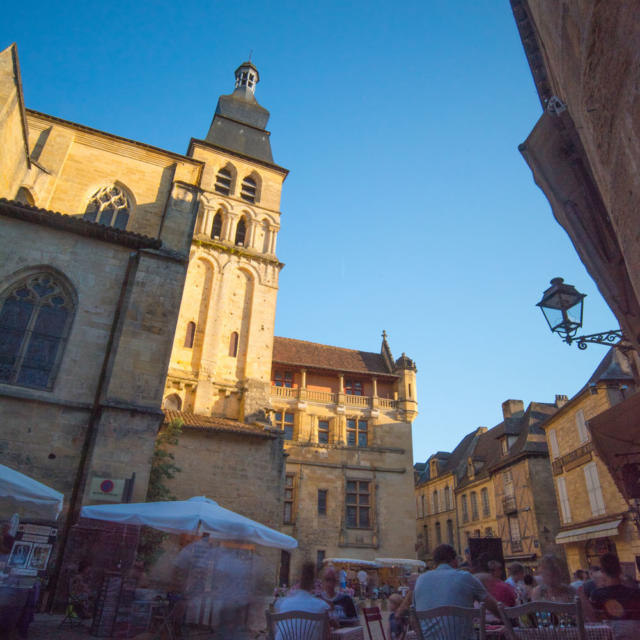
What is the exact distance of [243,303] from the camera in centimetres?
2109

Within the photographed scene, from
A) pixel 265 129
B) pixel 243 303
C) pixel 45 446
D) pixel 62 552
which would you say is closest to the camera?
pixel 62 552

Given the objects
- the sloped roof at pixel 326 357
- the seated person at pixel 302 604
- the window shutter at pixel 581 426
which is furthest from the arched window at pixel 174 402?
the window shutter at pixel 581 426

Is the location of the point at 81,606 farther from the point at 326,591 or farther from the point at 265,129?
the point at 265,129

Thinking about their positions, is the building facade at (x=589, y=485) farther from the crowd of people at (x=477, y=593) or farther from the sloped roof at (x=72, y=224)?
the sloped roof at (x=72, y=224)

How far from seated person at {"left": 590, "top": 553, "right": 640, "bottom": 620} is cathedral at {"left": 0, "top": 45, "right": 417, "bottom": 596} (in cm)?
783

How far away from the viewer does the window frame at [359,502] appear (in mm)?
22625

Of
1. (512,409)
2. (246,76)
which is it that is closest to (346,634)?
(512,409)

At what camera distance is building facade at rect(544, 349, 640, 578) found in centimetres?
1512

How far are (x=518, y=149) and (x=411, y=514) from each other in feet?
70.3

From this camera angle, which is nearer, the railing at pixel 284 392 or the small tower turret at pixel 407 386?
the railing at pixel 284 392

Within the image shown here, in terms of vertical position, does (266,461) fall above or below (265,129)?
below

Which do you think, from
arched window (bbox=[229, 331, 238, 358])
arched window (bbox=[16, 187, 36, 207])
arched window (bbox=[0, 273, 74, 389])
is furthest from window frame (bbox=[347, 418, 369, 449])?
arched window (bbox=[16, 187, 36, 207])

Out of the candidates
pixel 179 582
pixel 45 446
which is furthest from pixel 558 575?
pixel 45 446

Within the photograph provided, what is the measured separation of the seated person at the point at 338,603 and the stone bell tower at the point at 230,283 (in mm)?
13128
